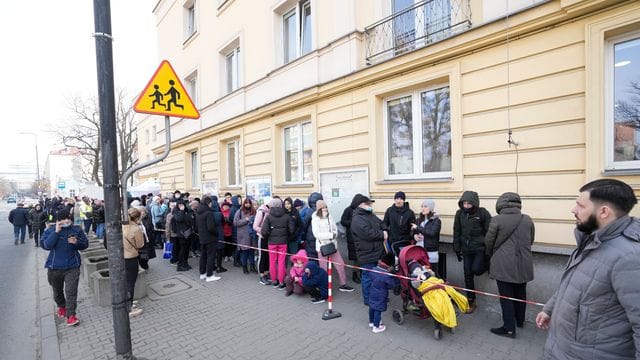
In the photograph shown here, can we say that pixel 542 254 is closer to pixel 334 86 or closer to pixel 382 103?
pixel 382 103

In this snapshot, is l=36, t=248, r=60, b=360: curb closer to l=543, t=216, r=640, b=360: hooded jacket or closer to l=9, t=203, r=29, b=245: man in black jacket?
l=543, t=216, r=640, b=360: hooded jacket

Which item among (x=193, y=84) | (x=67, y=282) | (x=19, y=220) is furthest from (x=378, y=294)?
(x=19, y=220)

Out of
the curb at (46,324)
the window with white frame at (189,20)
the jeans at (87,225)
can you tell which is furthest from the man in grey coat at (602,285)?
the jeans at (87,225)

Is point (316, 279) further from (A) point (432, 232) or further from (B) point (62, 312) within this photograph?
(B) point (62, 312)

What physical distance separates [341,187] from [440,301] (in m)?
3.97

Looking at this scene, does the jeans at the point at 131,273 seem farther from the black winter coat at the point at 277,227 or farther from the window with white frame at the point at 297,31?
the window with white frame at the point at 297,31

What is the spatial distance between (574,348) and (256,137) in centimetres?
925

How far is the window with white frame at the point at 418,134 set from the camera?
589 cm

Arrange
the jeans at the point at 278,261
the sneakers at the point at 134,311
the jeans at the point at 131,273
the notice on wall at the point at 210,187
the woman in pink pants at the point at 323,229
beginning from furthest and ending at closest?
the notice on wall at the point at 210,187, the jeans at the point at 278,261, the woman in pink pants at the point at 323,229, the jeans at the point at 131,273, the sneakers at the point at 134,311

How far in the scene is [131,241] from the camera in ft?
16.8

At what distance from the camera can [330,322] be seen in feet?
15.0

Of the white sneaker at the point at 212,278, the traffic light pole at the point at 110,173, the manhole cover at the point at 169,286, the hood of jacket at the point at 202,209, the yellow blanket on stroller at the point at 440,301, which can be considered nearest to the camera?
the traffic light pole at the point at 110,173

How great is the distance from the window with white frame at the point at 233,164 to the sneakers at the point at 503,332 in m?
9.33

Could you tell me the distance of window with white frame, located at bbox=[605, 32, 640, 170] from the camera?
4039 millimetres
